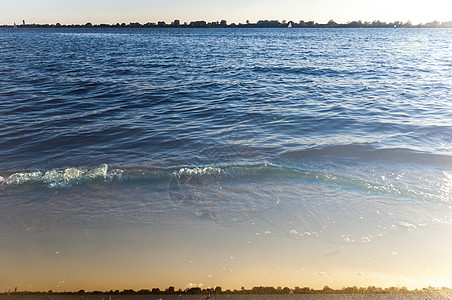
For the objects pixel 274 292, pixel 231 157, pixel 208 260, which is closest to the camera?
pixel 274 292

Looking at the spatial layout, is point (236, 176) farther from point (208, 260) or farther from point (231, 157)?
point (208, 260)

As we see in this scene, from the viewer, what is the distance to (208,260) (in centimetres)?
373

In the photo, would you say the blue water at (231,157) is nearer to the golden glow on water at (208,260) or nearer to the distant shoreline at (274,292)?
the golden glow on water at (208,260)

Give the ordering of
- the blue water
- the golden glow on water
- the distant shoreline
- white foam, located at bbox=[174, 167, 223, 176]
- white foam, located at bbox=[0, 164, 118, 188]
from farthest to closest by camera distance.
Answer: white foam, located at bbox=[174, 167, 223, 176], white foam, located at bbox=[0, 164, 118, 188], the blue water, the golden glow on water, the distant shoreline

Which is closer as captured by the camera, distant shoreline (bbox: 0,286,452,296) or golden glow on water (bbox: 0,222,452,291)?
distant shoreline (bbox: 0,286,452,296)

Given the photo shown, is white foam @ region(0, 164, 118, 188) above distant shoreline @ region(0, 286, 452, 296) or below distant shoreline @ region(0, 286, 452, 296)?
below

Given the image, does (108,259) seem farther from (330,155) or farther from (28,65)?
(28,65)

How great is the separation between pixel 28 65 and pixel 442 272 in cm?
2770

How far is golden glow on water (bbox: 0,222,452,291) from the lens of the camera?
3375 mm

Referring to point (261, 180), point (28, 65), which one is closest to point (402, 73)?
point (261, 180)

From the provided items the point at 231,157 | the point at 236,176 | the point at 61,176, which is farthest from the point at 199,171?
the point at 61,176

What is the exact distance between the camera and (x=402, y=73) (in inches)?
844

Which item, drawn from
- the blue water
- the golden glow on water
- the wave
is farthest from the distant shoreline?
the wave

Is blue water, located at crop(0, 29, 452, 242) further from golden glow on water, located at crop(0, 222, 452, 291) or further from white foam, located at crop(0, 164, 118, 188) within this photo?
golden glow on water, located at crop(0, 222, 452, 291)
